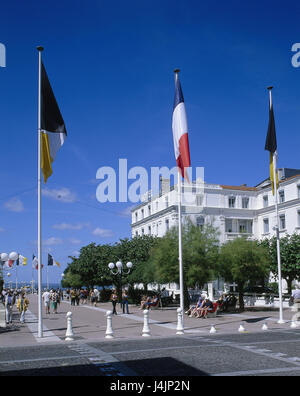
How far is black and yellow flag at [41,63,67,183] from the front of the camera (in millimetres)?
18281

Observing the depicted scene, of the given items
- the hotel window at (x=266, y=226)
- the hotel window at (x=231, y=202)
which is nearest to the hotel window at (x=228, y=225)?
the hotel window at (x=231, y=202)

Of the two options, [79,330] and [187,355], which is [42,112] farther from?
[187,355]

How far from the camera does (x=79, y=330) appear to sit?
20594 millimetres

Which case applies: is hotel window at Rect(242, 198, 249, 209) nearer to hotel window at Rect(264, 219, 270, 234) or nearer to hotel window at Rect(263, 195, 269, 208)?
hotel window at Rect(263, 195, 269, 208)

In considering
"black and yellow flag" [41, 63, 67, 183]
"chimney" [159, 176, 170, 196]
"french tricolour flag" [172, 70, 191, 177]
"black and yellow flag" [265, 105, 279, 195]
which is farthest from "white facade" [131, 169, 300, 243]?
"black and yellow flag" [41, 63, 67, 183]

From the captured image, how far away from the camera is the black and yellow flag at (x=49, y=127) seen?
18281 millimetres

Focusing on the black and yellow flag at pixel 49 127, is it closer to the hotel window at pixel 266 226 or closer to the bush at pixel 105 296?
the bush at pixel 105 296

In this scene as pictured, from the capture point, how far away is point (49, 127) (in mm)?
18438

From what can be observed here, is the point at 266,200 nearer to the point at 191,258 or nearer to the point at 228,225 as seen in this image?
the point at 228,225

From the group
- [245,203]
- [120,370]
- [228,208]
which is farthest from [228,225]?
[120,370]

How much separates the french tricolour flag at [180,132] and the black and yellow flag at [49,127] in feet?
16.6

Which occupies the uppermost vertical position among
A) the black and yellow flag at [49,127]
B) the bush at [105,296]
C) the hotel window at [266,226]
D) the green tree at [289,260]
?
the black and yellow flag at [49,127]
